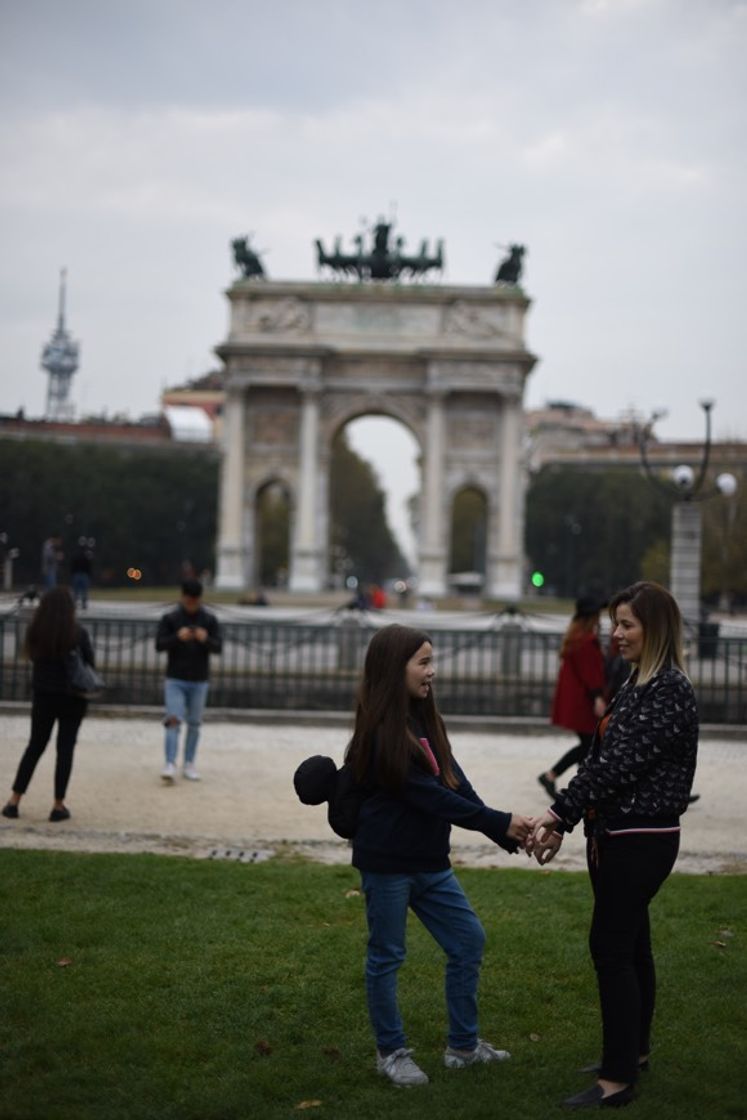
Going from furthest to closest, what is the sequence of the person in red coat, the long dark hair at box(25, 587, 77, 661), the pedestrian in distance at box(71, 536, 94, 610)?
1. the pedestrian in distance at box(71, 536, 94, 610)
2. the person in red coat
3. the long dark hair at box(25, 587, 77, 661)

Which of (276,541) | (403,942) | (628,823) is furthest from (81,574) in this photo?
(276,541)

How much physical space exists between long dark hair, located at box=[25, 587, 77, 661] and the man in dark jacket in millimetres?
2116

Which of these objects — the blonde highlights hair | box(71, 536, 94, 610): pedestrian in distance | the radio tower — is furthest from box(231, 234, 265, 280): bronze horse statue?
the radio tower

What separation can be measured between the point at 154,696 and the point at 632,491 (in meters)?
65.9

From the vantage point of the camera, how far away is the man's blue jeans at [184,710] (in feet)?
→ 41.4

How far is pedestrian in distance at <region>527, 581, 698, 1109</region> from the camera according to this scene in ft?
16.8

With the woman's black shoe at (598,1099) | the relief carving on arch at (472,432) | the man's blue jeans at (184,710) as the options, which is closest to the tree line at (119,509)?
the relief carving on arch at (472,432)

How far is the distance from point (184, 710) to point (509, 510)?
46.4m

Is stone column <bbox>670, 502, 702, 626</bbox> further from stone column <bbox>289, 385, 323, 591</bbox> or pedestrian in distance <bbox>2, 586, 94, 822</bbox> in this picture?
stone column <bbox>289, 385, 323, 591</bbox>

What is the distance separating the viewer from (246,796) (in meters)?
12.1

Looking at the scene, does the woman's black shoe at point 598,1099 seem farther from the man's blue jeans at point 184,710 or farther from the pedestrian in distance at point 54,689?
the man's blue jeans at point 184,710

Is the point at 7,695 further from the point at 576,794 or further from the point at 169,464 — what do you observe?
the point at 169,464

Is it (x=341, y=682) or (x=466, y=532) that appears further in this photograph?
(x=466, y=532)

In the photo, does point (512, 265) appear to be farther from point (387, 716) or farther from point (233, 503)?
point (387, 716)
